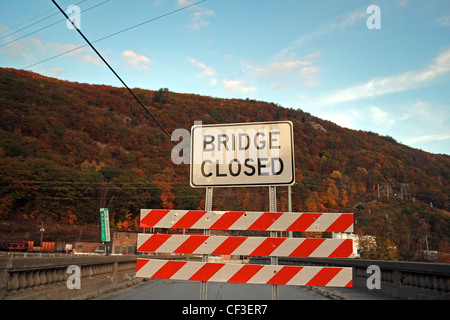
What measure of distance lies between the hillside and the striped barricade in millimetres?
68331

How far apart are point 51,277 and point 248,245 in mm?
4540

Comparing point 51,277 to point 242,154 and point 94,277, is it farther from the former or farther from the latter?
point 242,154

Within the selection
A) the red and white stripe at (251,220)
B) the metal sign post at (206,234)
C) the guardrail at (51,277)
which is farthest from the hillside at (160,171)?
the red and white stripe at (251,220)

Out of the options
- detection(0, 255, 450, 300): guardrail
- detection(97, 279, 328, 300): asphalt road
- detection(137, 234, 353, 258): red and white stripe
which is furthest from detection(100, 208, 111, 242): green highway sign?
detection(137, 234, 353, 258): red and white stripe

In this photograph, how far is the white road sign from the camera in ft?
16.1

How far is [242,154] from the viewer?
5082 millimetres

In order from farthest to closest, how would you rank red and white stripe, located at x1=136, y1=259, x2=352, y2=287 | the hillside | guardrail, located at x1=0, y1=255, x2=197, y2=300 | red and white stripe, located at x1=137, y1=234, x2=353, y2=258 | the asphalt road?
the hillside < the asphalt road < guardrail, located at x1=0, y1=255, x2=197, y2=300 < red and white stripe, located at x1=137, y1=234, x2=353, y2=258 < red and white stripe, located at x1=136, y1=259, x2=352, y2=287

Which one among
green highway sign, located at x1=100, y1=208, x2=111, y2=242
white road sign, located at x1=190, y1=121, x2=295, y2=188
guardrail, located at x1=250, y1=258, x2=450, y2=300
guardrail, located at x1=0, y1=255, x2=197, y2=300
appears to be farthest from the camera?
green highway sign, located at x1=100, y1=208, x2=111, y2=242

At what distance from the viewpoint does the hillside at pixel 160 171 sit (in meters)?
93.6

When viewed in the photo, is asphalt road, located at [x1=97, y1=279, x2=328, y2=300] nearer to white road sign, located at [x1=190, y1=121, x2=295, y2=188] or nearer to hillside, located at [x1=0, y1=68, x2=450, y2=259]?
white road sign, located at [x1=190, y1=121, x2=295, y2=188]

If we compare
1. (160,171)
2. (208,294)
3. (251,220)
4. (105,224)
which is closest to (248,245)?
(251,220)

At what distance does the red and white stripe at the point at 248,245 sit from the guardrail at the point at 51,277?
2.41 m
